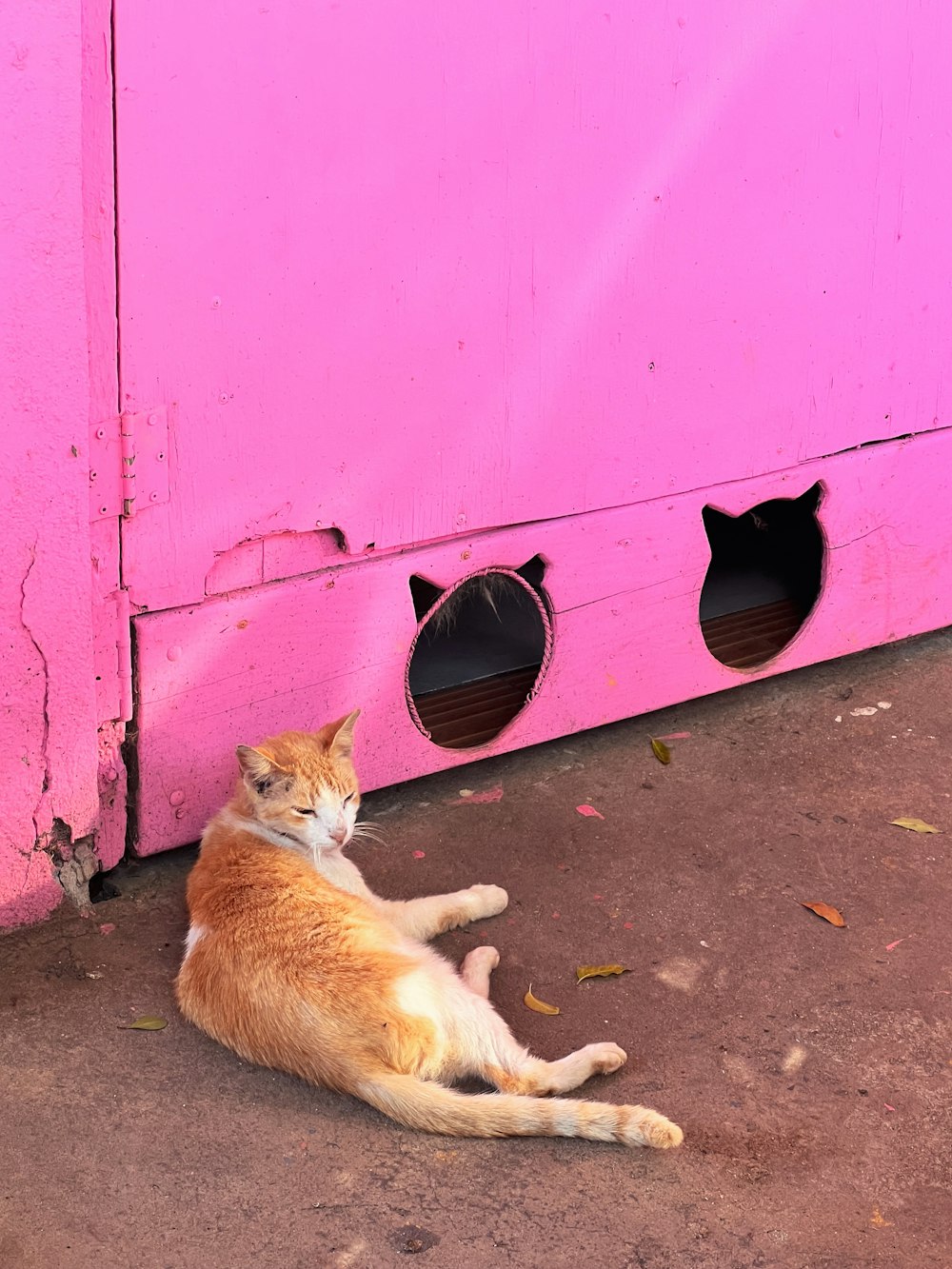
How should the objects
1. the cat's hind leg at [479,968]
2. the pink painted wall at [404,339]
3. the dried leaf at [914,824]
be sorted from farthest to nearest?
1. the dried leaf at [914,824]
2. the cat's hind leg at [479,968]
3. the pink painted wall at [404,339]

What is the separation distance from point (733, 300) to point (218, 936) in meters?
2.43

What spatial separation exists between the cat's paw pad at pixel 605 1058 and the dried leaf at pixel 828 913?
2.83ft

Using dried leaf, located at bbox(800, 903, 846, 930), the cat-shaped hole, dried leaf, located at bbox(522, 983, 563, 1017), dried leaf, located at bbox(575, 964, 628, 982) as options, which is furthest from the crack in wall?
dried leaf, located at bbox(800, 903, 846, 930)

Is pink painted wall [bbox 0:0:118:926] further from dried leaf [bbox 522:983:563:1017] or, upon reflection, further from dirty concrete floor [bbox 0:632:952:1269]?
dried leaf [bbox 522:983:563:1017]

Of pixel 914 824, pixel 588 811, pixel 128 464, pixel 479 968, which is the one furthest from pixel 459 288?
pixel 914 824

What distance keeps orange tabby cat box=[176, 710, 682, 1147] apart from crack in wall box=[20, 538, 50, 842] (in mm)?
409

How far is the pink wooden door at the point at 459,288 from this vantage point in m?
3.22

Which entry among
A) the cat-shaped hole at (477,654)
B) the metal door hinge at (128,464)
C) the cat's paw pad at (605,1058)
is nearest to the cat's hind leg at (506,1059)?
the cat's paw pad at (605,1058)

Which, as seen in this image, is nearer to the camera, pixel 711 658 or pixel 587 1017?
pixel 587 1017

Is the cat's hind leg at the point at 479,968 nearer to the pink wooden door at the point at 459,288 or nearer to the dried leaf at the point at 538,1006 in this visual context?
the dried leaf at the point at 538,1006

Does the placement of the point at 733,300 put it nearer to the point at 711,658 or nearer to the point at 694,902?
the point at 711,658

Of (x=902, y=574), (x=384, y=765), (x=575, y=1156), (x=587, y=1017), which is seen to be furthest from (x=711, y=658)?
(x=575, y=1156)

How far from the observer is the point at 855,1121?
9.91 ft

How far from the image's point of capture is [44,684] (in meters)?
3.28
